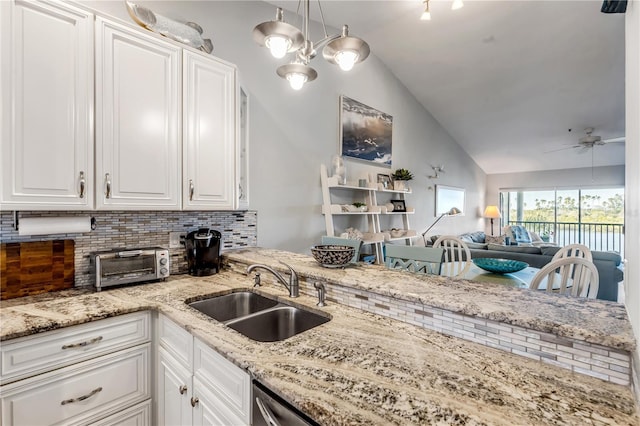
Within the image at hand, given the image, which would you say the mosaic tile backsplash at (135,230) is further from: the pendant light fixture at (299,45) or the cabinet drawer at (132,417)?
the pendant light fixture at (299,45)

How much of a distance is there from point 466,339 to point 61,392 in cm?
170

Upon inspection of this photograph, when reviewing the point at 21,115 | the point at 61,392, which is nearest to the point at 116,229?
the point at 21,115

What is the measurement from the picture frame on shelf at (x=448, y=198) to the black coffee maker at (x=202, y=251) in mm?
4662

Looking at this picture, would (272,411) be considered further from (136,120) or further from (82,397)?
(136,120)

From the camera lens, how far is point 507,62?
3.95 m

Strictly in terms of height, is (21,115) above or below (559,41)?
below

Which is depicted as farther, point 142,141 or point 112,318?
point 142,141

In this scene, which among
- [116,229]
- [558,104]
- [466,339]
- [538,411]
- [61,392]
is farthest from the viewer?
[558,104]

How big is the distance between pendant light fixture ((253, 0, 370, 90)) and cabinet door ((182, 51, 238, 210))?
0.63m

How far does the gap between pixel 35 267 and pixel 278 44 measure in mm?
1731

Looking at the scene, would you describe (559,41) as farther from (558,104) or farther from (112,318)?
(112,318)

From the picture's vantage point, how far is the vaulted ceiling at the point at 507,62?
10.5 feet

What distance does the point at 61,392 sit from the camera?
4.21 feet

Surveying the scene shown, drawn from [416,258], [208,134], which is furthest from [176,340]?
[416,258]
